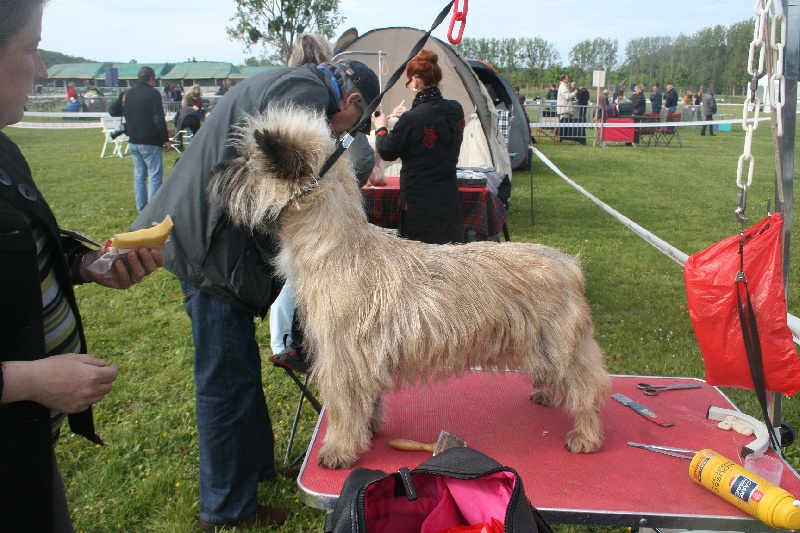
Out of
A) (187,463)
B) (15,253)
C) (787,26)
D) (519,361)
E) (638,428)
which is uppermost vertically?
(787,26)

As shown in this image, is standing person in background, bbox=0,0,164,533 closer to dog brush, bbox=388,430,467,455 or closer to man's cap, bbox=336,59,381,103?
dog brush, bbox=388,430,467,455

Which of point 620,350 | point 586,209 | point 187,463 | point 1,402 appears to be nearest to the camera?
point 1,402

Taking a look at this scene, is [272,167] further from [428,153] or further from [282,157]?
[428,153]

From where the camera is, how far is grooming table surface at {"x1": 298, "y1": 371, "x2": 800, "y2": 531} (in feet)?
6.96

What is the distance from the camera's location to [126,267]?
1.93m

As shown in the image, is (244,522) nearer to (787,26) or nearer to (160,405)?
(160,405)

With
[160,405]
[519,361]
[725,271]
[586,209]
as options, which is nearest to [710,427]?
[725,271]

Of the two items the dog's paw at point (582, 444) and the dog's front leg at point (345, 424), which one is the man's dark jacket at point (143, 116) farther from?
the dog's paw at point (582, 444)

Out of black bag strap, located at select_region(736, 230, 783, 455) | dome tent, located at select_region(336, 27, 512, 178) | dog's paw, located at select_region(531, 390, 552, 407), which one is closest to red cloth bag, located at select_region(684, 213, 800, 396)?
black bag strap, located at select_region(736, 230, 783, 455)

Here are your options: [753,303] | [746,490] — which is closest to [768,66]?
[753,303]

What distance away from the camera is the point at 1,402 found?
1.26 metres

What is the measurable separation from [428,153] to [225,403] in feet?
10.6

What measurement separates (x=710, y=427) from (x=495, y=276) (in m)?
1.30

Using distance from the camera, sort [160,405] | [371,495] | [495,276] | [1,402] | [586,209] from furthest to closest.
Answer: [586,209], [160,405], [495,276], [371,495], [1,402]
